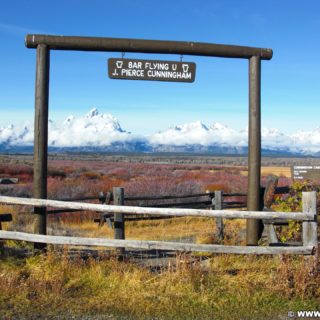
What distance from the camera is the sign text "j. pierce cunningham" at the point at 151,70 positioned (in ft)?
22.7

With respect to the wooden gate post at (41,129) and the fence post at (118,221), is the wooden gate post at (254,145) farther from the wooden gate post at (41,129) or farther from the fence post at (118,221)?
the wooden gate post at (41,129)

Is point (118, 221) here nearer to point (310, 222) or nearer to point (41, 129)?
point (41, 129)

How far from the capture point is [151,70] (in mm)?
7000

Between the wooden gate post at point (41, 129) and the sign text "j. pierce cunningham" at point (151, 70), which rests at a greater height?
the sign text "j. pierce cunningham" at point (151, 70)

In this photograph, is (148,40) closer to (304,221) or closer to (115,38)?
(115,38)

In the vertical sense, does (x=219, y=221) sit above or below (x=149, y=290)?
above

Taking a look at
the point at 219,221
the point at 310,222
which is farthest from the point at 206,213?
the point at 219,221

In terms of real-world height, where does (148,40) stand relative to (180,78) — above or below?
above

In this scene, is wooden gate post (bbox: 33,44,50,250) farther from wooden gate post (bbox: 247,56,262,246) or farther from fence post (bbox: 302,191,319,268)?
fence post (bbox: 302,191,319,268)

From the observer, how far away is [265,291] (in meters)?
5.59

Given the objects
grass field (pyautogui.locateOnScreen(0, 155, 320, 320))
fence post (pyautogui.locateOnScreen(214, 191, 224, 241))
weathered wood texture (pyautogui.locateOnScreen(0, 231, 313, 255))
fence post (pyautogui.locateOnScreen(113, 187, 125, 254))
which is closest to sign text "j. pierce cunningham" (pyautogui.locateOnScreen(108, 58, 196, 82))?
fence post (pyautogui.locateOnScreen(113, 187, 125, 254))

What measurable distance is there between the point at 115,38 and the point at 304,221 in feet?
12.4

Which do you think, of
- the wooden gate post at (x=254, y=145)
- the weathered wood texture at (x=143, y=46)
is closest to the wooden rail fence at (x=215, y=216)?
the wooden gate post at (x=254, y=145)

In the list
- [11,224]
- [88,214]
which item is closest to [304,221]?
[11,224]
